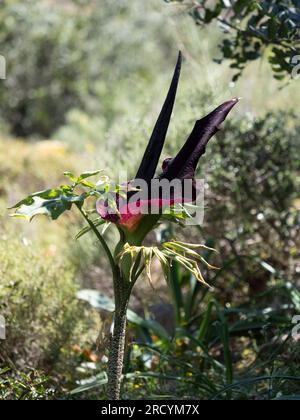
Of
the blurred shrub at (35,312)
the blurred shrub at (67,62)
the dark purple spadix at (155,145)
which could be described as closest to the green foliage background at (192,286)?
the blurred shrub at (35,312)

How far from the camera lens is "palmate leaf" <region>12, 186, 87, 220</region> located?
5.98 ft

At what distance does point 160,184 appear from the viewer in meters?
1.92

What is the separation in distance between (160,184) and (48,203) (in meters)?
0.31

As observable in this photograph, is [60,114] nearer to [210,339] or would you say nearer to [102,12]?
[102,12]

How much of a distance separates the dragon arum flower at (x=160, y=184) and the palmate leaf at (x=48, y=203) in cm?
10

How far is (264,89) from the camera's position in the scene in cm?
670

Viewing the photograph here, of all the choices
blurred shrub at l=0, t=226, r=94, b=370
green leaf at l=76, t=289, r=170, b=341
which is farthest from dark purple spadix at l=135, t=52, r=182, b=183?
green leaf at l=76, t=289, r=170, b=341

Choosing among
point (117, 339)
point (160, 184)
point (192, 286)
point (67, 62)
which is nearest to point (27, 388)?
point (117, 339)

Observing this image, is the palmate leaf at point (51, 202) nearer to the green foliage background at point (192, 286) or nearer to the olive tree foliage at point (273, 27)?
the green foliage background at point (192, 286)

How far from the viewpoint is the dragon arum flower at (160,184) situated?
191 centimetres

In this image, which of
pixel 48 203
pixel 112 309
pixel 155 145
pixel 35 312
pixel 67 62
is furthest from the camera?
pixel 67 62

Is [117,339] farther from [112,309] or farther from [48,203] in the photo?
[112,309]

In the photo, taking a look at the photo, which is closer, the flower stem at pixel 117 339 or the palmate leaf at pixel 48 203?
the palmate leaf at pixel 48 203
